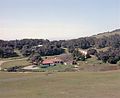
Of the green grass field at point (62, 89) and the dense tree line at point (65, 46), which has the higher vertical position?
the dense tree line at point (65, 46)

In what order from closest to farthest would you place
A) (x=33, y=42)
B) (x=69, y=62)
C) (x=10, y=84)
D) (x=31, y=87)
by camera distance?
1. (x=31, y=87)
2. (x=10, y=84)
3. (x=69, y=62)
4. (x=33, y=42)

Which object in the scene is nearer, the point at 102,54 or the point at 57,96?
the point at 57,96

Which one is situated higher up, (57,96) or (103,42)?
(103,42)

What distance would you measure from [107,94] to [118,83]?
11473 mm

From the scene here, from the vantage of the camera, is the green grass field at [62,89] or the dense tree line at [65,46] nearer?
the green grass field at [62,89]

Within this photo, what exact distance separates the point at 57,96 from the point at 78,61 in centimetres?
7294

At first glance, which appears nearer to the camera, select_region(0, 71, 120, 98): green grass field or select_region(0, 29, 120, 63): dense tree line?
select_region(0, 71, 120, 98): green grass field

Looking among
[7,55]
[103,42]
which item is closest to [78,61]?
[7,55]

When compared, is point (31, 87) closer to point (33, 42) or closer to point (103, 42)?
point (103, 42)

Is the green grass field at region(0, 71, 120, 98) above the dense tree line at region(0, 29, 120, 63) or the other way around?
the other way around

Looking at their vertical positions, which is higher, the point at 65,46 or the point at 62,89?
the point at 65,46

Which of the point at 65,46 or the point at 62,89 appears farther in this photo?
the point at 65,46

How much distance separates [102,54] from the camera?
11150 cm

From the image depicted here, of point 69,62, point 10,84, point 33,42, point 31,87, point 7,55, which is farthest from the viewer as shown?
point 33,42
